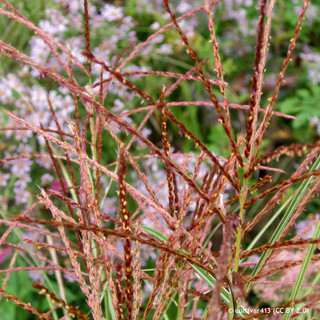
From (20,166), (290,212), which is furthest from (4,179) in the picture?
(290,212)

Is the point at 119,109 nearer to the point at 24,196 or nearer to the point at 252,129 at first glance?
the point at 24,196

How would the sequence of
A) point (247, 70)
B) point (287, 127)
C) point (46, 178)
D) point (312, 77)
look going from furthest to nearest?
point (247, 70) → point (287, 127) → point (312, 77) → point (46, 178)

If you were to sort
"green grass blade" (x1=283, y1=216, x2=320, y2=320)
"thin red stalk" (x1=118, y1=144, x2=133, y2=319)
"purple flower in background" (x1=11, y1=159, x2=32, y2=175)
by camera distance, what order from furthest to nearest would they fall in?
1. "purple flower in background" (x1=11, y1=159, x2=32, y2=175)
2. "green grass blade" (x1=283, y1=216, x2=320, y2=320)
3. "thin red stalk" (x1=118, y1=144, x2=133, y2=319)

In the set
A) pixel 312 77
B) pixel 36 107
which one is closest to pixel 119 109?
pixel 36 107

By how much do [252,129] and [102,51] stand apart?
75.0 inches

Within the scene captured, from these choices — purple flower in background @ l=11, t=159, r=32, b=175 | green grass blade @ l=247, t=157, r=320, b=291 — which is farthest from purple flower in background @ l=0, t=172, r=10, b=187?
green grass blade @ l=247, t=157, r=320, b=291

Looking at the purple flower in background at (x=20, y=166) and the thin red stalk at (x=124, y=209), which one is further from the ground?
the thin red stalk at (x=124, y=209)

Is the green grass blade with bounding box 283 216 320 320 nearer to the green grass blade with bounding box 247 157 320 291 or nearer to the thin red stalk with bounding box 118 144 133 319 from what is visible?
the green grass blade with bounding box 247 157 320 291

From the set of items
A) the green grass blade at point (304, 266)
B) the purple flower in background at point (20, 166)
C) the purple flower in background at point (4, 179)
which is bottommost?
the purple flower in background at point (4, 179)

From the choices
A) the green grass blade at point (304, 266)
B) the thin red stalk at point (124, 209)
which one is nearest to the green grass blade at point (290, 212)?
the green grass blade at point (304, 266)

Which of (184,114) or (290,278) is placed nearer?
(290,278)

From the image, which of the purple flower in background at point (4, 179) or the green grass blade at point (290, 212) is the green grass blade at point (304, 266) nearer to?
the green grass blade at point (290, 212)

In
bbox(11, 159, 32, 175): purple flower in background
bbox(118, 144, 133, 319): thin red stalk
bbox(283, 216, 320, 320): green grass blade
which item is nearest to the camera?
bbox(118, 144, 133, 319): thin red stalk

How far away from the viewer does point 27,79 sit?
2248 mm
